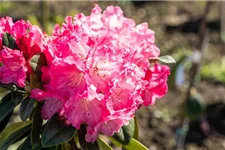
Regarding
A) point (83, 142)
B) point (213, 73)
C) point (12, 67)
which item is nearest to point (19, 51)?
point (12, 67)

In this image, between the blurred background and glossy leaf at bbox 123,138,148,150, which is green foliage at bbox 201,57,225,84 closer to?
the blurred background

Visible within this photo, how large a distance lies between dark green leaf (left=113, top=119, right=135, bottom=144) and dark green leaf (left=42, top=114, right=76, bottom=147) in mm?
242

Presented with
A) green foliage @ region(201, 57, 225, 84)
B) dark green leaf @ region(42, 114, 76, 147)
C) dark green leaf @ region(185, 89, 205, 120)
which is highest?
dark green leaf @ region(42, 114, 76, 147)

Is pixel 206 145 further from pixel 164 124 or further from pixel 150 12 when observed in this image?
pixel 150 12

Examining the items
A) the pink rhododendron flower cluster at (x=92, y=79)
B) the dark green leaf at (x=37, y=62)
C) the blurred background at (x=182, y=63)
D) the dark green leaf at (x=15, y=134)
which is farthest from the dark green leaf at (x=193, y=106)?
the dark green leaf at (x=37, y=62)

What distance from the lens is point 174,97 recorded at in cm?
385

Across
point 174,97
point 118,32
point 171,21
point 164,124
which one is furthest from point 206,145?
point 118,32

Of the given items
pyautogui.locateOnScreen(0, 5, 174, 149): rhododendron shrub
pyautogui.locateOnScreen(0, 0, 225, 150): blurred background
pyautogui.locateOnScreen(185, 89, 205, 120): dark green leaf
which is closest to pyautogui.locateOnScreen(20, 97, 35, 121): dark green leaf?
pyautogui.locateOnScreen(0, 5, 174, 149): rhododendron shrub

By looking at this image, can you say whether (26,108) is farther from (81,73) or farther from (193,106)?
(193,106)

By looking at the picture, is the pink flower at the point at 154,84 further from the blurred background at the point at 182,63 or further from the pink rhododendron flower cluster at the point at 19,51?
the blurred background at the point at 182,63

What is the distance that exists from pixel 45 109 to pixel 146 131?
6.96 ft

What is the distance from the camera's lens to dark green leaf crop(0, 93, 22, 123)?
149cm

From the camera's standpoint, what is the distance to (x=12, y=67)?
1396 millimetres

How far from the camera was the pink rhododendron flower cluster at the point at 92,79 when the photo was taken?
1313 mm
